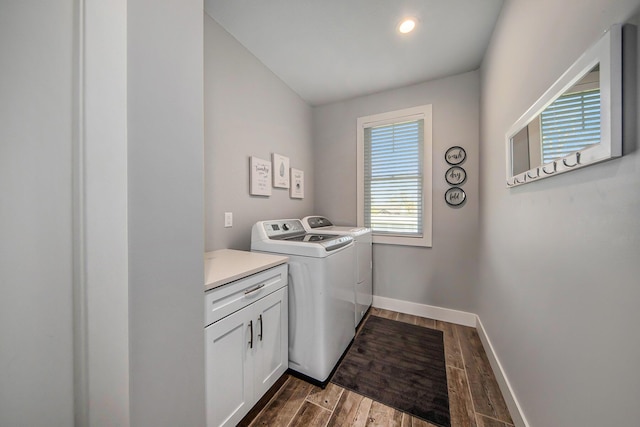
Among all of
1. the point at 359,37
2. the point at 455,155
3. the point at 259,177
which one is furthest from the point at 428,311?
the point at 359,37

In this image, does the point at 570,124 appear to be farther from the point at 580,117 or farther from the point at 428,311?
the point at 428,311

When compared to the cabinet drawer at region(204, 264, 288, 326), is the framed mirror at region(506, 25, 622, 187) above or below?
above

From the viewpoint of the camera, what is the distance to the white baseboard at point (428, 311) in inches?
86.0

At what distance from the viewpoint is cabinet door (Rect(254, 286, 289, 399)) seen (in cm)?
125

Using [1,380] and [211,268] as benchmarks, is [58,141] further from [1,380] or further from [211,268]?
[211,268]

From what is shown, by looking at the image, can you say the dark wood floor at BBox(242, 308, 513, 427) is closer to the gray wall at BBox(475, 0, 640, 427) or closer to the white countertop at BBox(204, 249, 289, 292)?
the gray wall at BBox(475, 0, 640, 427)

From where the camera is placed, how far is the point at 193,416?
2.85ft

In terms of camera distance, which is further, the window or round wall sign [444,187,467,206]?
the window

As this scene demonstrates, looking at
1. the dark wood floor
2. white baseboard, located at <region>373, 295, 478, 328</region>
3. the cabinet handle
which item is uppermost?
the cabinet handle

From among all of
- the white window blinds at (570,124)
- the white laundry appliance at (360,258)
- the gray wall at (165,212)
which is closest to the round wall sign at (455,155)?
the white laundry appliance at (360,258)

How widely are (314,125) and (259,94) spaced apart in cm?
100

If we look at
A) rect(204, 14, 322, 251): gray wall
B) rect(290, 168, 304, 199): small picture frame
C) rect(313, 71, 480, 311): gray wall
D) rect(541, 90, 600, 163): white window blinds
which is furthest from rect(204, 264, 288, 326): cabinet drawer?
rect(313, 71, 480, 311): gray wall

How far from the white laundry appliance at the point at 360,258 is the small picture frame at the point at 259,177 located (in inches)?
22.2

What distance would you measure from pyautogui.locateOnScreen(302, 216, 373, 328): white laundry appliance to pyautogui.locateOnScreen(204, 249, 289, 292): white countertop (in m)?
0.81
